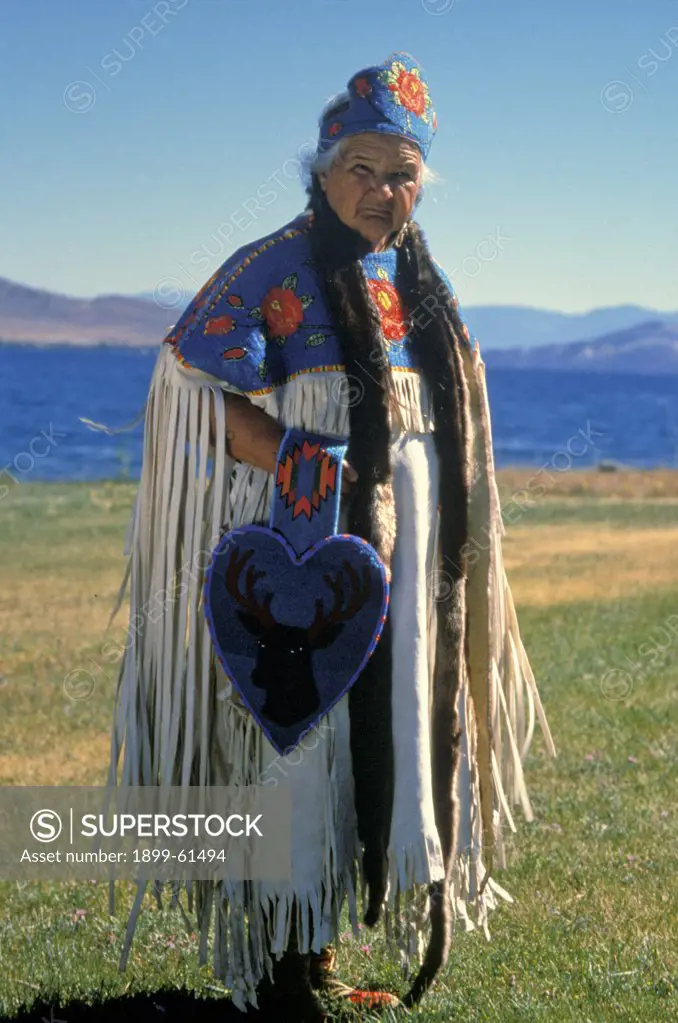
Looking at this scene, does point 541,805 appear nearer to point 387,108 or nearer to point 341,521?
point 341,521

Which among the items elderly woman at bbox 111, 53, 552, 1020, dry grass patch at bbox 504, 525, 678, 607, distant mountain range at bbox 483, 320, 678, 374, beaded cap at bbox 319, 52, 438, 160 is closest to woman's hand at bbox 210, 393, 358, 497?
elderly woman at bbox 111, 53, 552, 1020

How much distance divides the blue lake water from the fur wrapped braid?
1596 centimetres

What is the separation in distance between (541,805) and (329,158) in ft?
9.60

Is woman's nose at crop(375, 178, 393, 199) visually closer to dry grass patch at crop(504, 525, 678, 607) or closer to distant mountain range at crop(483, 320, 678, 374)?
dry grass patch at crop(504, 525, 678, 607)

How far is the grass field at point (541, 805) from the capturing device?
Result: 3541 mm

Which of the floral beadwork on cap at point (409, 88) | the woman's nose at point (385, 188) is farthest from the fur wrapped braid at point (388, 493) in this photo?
the floral beadwork on cap at point (409, 88)

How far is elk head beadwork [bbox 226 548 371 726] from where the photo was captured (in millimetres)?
3025

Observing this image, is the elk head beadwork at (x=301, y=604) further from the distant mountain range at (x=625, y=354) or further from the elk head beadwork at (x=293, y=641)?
the distant mountain range at (x=625, y=354)

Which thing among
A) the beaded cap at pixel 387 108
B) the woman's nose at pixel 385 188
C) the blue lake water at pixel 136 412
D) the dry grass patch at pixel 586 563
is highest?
the blue lake water at pixel 136 412

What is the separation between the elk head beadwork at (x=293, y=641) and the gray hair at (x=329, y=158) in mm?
886

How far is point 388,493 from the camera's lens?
10.2ft

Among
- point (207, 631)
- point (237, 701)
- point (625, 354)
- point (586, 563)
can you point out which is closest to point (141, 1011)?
point (237, 701)

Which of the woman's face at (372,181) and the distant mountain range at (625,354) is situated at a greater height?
the distant mountain range at (625,354)

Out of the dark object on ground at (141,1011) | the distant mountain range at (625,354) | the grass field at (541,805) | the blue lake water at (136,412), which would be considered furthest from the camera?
the distant mountain range at (625,354)
